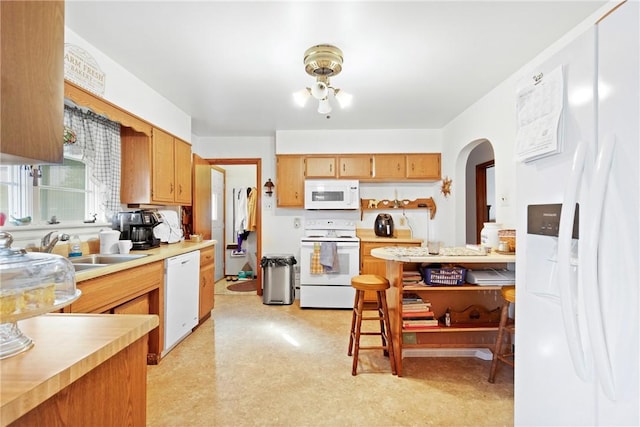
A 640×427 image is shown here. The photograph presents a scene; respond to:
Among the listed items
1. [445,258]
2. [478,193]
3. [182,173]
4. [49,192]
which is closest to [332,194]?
[182,173]

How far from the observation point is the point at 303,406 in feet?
6.21

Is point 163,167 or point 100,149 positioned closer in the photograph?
point 100,149

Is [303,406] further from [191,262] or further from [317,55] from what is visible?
[317,55]

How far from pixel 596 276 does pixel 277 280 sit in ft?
11.6

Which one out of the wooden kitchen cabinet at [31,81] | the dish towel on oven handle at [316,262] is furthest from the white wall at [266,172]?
the wooden kitchen cabinet at [31,81]

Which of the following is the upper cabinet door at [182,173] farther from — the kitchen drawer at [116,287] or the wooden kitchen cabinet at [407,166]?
the wooden kitchen cabinet at [407,166]

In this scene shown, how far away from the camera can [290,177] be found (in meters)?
4.23

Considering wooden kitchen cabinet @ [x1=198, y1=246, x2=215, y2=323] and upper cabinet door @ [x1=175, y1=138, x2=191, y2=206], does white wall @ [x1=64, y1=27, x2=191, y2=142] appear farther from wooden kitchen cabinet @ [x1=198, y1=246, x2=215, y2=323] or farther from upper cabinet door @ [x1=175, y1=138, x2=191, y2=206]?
wooden kitchen cabinet @ [x1=198, y1=246, x2=215, y2=323]

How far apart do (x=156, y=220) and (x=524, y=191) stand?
2.97m

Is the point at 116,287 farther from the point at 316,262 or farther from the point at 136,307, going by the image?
the point at 316,262

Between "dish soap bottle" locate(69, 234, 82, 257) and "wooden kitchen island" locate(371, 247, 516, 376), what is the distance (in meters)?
2.22

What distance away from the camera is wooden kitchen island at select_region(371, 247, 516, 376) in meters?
2.19

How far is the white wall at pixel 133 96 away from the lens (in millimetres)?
2144

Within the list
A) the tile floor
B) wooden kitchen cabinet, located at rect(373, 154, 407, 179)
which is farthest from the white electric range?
wooden kitchen cabinet, located at rect(373, 154, 407, 179)
